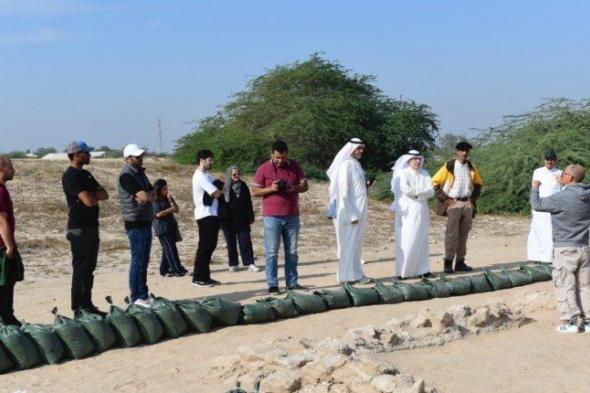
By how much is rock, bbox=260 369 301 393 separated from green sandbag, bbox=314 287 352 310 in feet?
9.62

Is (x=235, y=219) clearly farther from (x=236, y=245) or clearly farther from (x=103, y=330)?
(x=103, y=330)

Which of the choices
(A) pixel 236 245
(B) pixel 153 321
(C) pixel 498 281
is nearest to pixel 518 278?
(C) pixel 498 281

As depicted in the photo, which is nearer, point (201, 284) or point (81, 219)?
point (81, 219)

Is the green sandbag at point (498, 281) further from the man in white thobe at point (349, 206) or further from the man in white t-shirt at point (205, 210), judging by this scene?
the man in white t-shirt at point (205, 210)

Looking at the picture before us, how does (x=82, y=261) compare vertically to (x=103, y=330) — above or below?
above

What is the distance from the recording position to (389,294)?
31.8 feet

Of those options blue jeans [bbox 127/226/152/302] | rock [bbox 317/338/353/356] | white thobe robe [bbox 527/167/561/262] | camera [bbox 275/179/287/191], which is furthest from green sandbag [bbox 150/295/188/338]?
white thobe robe [bbox 527/167/561/262]

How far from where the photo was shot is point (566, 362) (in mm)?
7441

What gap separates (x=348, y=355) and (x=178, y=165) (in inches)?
847

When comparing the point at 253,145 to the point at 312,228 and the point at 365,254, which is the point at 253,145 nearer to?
the point at 312,228

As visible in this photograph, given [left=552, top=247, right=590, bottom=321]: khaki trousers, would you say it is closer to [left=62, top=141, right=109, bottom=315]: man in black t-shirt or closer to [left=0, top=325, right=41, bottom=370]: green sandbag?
[left=62, top=141, right=109, bottom=315]: man in black t-shirt

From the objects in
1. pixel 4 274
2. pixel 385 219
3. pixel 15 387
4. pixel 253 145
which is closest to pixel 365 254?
pixel 385 219

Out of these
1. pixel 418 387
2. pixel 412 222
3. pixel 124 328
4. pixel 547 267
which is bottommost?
pixel 547 267

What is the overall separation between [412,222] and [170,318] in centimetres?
438
